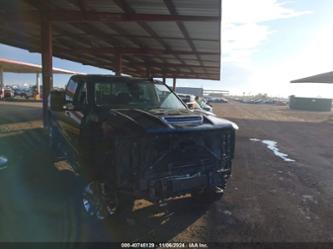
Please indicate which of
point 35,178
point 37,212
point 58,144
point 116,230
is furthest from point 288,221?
point 58,144

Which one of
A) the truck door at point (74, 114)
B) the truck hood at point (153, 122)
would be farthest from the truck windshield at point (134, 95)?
the truck hood at point (153, 122)

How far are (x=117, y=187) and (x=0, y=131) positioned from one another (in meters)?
9.40

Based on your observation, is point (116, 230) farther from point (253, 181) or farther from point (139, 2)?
point (139, 2)

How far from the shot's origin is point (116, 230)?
436 cm

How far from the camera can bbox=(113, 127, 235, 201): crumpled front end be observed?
13.1ft

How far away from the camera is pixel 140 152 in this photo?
4008mm

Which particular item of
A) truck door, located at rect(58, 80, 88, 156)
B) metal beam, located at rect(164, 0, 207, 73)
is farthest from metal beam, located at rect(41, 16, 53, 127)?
truck door, located at rect(58, 80, 88, 156)

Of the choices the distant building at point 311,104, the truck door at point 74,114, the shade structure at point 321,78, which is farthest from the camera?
the distant building at point 311,104

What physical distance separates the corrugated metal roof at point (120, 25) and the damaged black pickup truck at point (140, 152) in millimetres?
4728

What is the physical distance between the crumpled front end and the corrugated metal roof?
4.96 metres

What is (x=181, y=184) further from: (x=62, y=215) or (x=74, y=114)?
(x=74, y=114)

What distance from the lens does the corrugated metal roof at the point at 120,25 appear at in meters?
9.46

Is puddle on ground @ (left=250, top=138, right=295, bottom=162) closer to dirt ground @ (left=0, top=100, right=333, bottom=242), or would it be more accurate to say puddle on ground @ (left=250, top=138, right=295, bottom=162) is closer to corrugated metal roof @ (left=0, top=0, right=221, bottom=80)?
dirt ground @ (left=0, top=100, right=333, bottom=242)

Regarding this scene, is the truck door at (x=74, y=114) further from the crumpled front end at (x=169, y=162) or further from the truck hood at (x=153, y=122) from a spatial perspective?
the crumpled front end at (x=169, y=162)
